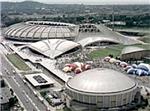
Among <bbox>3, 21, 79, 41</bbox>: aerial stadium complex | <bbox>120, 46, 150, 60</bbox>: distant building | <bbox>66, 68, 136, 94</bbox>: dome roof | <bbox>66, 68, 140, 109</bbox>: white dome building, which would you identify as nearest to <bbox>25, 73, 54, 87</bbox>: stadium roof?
<bbox>66, 68, 136, 94</bbox>: dome roof

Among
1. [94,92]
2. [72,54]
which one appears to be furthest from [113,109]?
[72,54]

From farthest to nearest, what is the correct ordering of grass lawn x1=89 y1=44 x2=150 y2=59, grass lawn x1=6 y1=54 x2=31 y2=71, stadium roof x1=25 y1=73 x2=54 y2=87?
1. grass lawn x1=89 y1=44 x2=150 y2=59
2. grass lawn x1=6 y1=54 x2=31 y2=71
3. stadium roof x1=25 y1=73 x2=54 y2=87

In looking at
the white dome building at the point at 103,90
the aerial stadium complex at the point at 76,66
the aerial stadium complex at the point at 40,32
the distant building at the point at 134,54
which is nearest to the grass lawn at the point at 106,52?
the aerial stadium complex at the point at 76,66

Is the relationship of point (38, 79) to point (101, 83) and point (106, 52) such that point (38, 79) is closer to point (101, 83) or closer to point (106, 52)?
point (101, 83)

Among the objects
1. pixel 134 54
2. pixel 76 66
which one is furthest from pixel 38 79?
pixel 134 54

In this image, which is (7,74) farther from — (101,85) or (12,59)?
(101,85)

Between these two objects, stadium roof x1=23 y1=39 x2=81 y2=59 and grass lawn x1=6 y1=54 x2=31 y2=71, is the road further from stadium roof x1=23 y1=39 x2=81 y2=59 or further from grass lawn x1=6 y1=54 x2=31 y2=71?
stadium roof x1=23 y1=39 x2=81 y2=59

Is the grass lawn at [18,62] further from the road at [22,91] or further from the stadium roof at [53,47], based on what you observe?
the stadium roof at [53,47]
